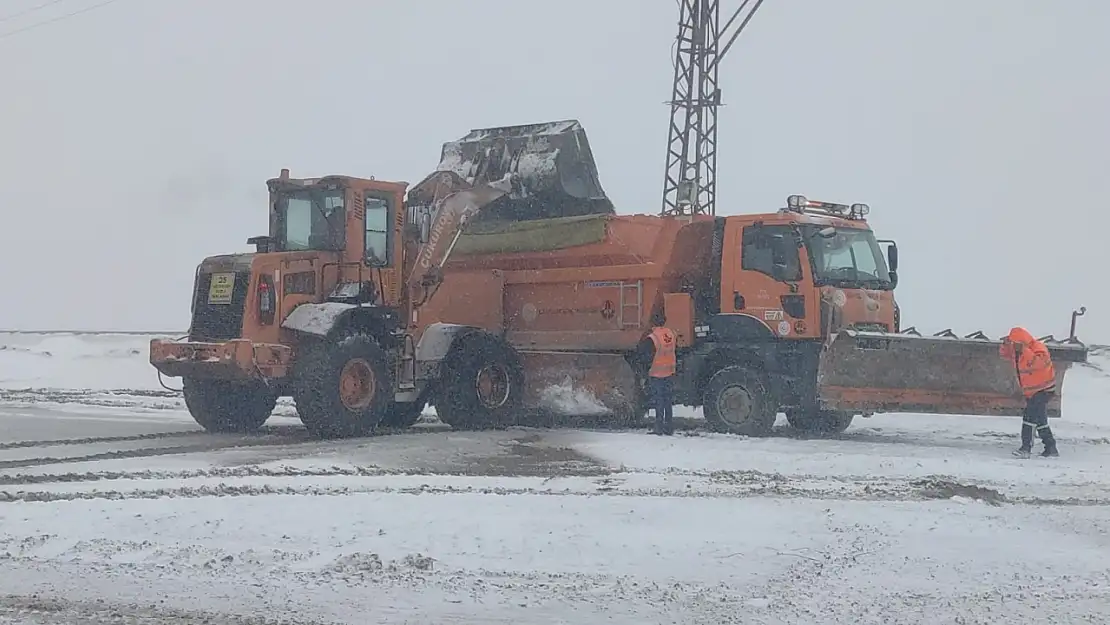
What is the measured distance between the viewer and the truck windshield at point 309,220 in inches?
607

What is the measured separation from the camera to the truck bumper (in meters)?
14.0

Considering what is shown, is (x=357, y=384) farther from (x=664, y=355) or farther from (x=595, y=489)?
(x=595, y=489)

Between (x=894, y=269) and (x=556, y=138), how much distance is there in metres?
4.77

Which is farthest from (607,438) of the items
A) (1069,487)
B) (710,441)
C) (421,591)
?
(421,591)

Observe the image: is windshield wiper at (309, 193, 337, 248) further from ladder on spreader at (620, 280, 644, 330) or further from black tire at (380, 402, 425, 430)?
ladder on spreader at (620, 280, 644, 330)

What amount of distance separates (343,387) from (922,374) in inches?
255

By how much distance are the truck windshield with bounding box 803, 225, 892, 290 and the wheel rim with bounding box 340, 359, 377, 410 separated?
531 centimetres

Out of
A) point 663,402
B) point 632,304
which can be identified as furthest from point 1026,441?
point 632,304

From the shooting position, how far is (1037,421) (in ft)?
42.9

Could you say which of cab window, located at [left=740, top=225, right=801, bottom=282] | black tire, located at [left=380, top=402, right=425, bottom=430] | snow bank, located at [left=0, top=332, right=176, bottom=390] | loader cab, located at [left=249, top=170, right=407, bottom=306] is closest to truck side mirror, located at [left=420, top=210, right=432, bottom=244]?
loader cab, located at [left=249, top=170, right=407, bottom=306]

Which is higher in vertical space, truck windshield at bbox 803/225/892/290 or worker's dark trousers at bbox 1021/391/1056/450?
truck windshield at bbox 803/225/892/290

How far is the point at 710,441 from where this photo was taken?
14.2 m

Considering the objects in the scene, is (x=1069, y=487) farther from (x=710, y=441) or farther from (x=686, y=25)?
(x=686, y=25)

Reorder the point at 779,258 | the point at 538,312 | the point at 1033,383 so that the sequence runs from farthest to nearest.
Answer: the point at 538,312 < the point at 779,258 < the point at 1033,383
